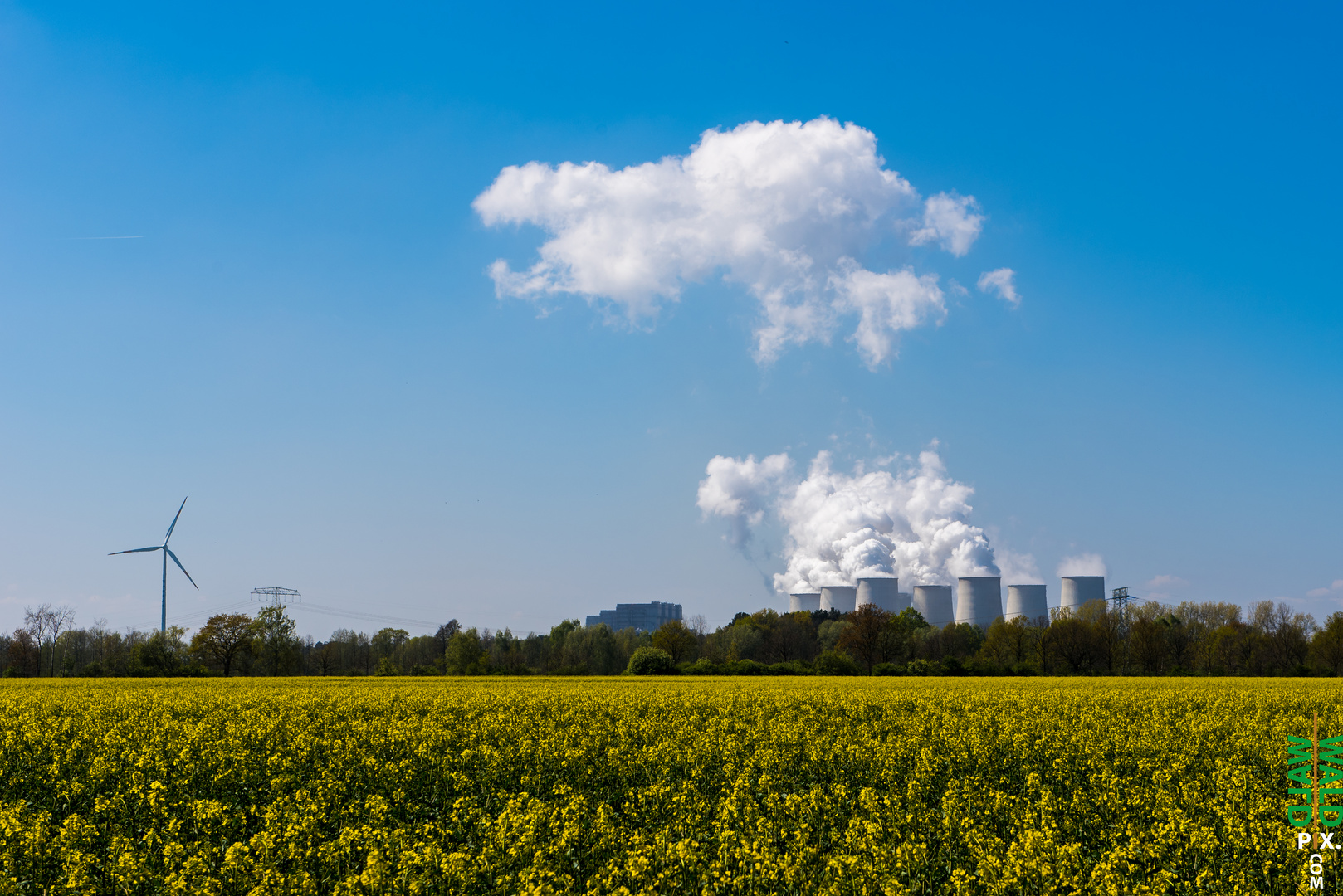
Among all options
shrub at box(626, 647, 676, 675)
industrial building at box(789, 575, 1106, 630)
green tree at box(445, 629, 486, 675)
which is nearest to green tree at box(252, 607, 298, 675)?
green tree at box(445, 629, 486, 675)

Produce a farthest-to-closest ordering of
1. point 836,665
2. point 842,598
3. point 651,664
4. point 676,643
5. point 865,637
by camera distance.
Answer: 1. point 842,598
2. point 676,643
3. point 865,637
4. point 836,665
5. point 651,664

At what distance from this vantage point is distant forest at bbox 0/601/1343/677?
80.6 metres

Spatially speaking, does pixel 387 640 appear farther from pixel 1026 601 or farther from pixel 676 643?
pixel 1026 601

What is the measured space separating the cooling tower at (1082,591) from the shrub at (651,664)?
77.7 meters

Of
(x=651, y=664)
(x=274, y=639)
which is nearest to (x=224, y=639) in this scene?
(x=274, y=639)

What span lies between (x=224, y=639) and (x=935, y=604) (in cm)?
9740

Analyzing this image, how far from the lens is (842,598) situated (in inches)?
5531

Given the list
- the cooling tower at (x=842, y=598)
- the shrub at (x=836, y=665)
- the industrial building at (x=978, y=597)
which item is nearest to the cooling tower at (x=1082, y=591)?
the industrial building at (x=978, y=597)

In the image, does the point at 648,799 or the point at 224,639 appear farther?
the point at 224,639

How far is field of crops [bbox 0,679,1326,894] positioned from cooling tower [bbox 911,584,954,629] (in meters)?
106

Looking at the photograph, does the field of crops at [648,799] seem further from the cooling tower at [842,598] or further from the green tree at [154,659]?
the cooling tower at [842,598]

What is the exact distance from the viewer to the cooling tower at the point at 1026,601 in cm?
12531

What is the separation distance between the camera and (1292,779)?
565 inches

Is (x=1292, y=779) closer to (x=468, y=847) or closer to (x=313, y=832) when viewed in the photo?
(x=468, y=847)
